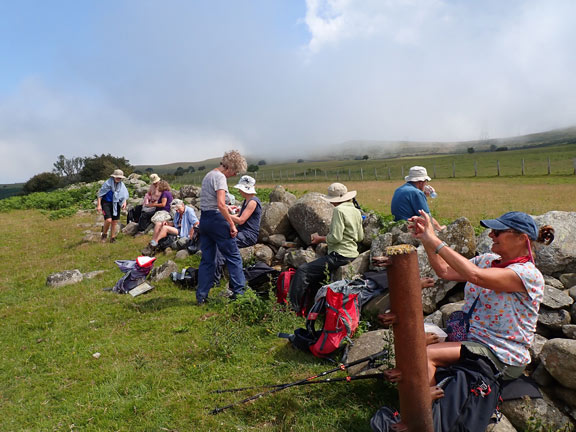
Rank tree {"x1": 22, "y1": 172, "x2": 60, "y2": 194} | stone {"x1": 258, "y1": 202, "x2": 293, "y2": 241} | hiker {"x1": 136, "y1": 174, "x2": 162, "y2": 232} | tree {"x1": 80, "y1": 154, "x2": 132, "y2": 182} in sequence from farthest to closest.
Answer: tree {"x1": 22, "y1": 172, "x2": 60, "y2": 194} → tree {"x1": 80, "y1": 154, "x2": 132, "y2": 182} → hiker {"x1": 136, "y1": 174, "x2": 162, "y2": 232} → stone {"x1": 258, "y1": 202, "x2": 293, "y2": 241}

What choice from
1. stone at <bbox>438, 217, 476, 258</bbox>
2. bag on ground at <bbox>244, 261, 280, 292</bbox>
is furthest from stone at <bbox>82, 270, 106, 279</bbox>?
stone at <bbox>438, 217, 476, 258</bbox>

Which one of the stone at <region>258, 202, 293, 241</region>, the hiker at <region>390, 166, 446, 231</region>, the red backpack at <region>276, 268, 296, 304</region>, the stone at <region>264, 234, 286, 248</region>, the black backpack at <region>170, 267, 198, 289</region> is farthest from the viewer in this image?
the stone at <region>258, 202, 293, 241</region>

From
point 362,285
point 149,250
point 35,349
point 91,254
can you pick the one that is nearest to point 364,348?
point 362,285

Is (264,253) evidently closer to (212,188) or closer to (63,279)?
(212,188)

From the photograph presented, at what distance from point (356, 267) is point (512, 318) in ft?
11.5

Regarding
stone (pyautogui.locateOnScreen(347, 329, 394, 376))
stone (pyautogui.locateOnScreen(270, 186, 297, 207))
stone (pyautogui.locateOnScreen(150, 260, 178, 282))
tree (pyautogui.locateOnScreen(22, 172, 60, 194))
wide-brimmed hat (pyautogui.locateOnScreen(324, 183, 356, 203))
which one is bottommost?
stone (pyautogui.locateOnScreen(347, 329, 394, 376))

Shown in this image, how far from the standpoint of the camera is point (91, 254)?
41.6 ft

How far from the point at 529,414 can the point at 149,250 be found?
10237 mm

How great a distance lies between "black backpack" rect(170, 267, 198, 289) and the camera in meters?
8.63

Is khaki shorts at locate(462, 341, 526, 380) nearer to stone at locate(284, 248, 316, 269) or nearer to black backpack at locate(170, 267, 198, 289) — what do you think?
stone at locate(284, 248, 316, 269)

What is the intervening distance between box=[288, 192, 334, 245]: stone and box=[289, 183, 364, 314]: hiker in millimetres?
1763

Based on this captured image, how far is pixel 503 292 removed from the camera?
11.6ft

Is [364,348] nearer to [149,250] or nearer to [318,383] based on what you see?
[318,383]

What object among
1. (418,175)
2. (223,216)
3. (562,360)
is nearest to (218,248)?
(223,216)
